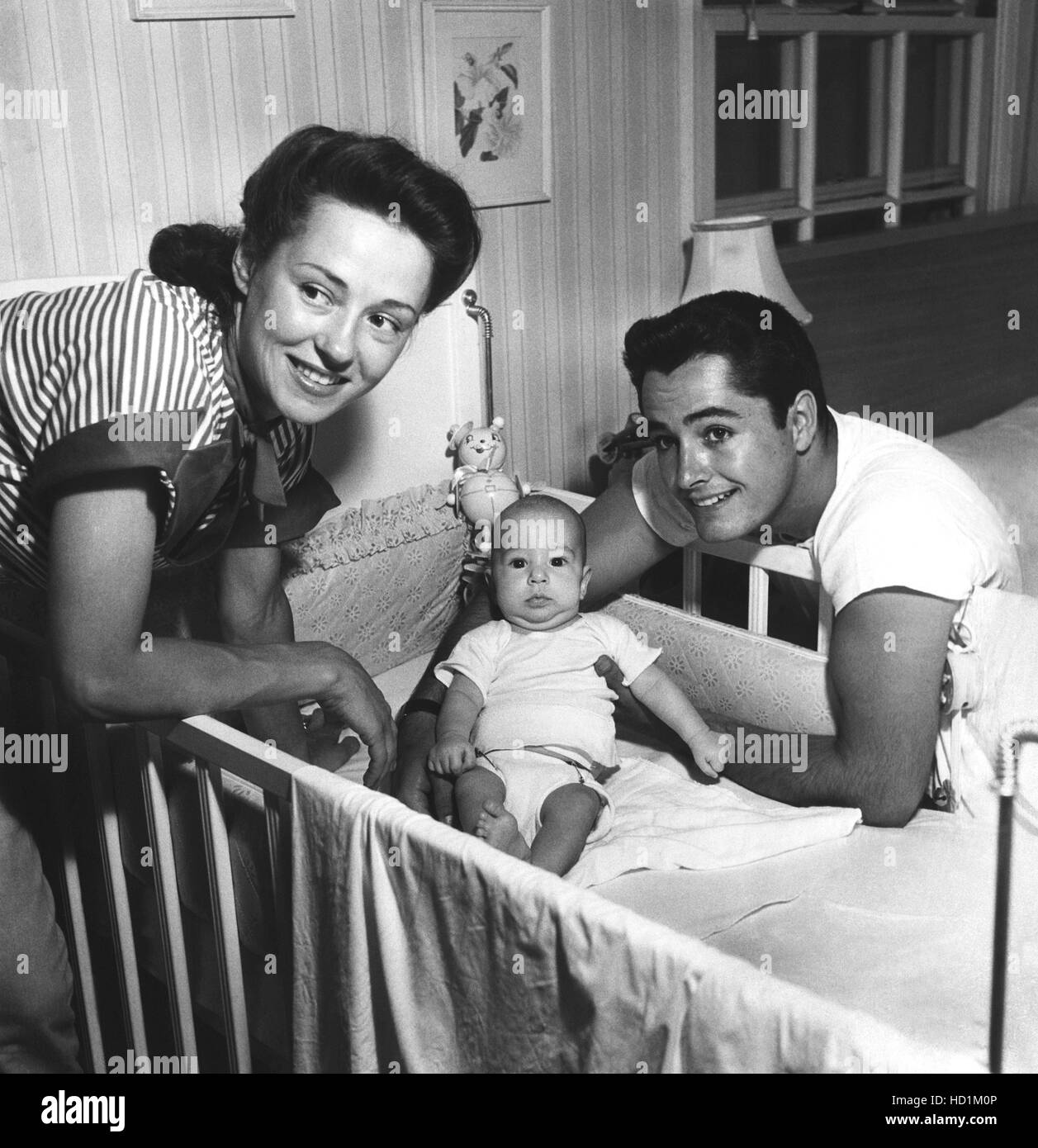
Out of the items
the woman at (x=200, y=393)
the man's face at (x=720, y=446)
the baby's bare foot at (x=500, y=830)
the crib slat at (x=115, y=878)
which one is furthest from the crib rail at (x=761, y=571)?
the crib slat at (x=115, y=878)

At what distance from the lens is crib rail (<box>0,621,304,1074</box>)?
1312 millimetres

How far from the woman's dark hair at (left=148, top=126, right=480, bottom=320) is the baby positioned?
0.39 m

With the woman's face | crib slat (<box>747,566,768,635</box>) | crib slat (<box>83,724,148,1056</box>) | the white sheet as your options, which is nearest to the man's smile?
crib slat (<box>747,566,768,635</box>)

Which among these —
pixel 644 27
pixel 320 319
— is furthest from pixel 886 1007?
pixel 644 27

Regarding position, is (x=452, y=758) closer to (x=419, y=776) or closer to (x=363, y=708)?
(x=419, y=776)

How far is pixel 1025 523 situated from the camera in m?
2.60

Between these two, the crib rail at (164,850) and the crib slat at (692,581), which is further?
the crib slat at (692,581)

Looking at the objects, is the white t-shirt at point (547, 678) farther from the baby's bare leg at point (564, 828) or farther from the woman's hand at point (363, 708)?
the woman's hand at point (363, 708)

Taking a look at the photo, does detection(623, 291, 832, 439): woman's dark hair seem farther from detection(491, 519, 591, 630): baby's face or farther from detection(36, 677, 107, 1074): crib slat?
detection(36, 677, 107, 1074): crib slat

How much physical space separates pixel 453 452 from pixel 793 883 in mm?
1113

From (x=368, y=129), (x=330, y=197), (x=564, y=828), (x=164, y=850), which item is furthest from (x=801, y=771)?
(x=368, y=129)

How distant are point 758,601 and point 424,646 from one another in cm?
63

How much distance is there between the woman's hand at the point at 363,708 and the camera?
1373 mm
